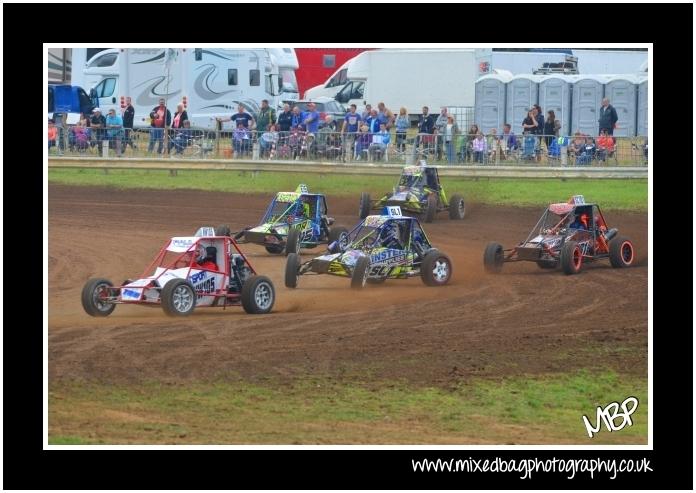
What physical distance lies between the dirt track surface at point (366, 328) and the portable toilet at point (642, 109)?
385 inches

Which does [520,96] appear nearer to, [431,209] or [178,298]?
[431,209]

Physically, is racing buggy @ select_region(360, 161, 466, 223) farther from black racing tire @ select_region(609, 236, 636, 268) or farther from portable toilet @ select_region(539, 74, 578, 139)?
portable toilet @ select_region(539, 74, 578, 139)

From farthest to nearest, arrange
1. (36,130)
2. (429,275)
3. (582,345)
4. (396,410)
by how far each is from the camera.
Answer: (429,275) < (582,345) < (36,130) < (396,410)

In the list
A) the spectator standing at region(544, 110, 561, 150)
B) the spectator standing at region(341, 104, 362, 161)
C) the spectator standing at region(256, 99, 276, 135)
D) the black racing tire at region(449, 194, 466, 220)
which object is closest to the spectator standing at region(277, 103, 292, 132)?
the spectator standing at region(256, 99, 276, 135)

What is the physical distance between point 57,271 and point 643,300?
9.32m

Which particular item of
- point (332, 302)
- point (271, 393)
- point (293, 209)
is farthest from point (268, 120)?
point (271, 393)

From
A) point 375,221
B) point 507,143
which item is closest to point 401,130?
point 507,143

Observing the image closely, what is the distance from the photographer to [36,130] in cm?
1379

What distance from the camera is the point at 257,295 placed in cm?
1681

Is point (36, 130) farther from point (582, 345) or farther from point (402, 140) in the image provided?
point (402, 140)

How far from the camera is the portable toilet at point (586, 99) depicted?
118 ft

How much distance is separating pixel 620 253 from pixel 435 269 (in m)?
3.70

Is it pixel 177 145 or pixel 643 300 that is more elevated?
pixel 177 145

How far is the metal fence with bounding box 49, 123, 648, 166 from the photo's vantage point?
3117 cm
